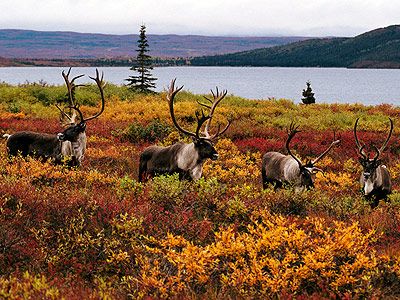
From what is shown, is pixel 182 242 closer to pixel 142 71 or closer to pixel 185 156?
pixel 185 156

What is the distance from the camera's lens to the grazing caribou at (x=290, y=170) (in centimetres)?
1121

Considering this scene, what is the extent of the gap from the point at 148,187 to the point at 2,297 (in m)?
4.36

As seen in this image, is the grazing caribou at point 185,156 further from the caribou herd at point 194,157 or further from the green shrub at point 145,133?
the green shrub at point 145,133

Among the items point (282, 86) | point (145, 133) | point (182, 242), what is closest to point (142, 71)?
point (145, 133)

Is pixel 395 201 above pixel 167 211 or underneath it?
underneath

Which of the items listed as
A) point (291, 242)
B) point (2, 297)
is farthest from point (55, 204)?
point (291, 242)

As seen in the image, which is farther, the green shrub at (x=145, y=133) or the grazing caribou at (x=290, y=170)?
the green shrub at (x=145, y=133)

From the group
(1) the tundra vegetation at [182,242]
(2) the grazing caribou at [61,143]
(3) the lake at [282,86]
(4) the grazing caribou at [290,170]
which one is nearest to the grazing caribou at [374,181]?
(4) the grazing caribou at [290,170]

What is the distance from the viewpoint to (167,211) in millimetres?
7219

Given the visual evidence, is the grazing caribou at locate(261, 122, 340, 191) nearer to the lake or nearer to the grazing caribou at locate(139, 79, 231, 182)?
the grazing caribou at locate(139, 79, 231, 182)

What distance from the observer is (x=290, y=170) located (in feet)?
39.2

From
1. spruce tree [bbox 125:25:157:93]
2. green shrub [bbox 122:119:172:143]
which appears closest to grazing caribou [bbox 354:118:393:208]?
green shrub [bbox 122:119:172:143]

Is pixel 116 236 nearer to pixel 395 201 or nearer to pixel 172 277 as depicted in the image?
pixel 172 277

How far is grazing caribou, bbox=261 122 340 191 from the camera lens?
11.2 meters
